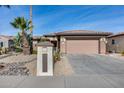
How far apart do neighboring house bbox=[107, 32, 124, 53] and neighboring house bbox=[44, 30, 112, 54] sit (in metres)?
4.14

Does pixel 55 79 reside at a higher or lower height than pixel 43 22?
lower

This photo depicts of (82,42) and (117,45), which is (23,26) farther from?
(117,45)

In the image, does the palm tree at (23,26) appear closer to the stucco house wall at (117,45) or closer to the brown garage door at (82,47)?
the brown garage door at (82,47)

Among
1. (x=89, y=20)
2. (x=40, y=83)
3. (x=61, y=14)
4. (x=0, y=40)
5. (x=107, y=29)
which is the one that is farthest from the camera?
(x=0, y=40)

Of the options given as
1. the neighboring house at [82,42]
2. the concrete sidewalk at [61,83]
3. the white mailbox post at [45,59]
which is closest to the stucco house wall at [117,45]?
the neighboring house at [82,42]

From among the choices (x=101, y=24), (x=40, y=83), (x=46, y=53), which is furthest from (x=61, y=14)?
(x=40, y=83)

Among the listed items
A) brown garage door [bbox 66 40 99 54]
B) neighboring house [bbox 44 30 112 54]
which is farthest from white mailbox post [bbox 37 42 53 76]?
brown garage door [bbox 66 40 99 54]

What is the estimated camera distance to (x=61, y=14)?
2225 cm

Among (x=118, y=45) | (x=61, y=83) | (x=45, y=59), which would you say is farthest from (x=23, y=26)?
(x=118, y=45)

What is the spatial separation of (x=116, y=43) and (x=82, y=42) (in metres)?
7.51

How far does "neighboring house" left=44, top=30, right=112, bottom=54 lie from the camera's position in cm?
2455

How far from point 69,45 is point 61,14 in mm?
4815

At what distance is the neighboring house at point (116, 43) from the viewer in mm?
27383
